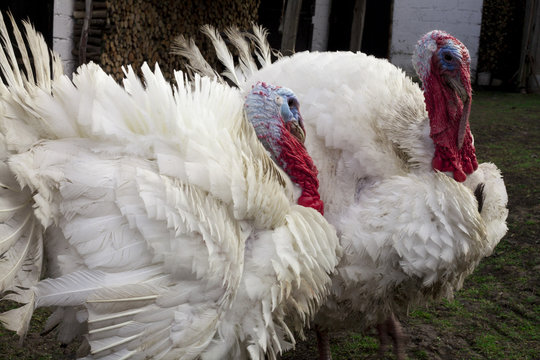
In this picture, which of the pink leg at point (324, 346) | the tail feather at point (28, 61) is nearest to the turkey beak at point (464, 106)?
the pink leg at point (324, 346)

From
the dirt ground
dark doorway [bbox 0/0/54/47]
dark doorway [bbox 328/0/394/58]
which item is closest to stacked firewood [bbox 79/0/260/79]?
dark doorway [bbox 0/0/54/47]

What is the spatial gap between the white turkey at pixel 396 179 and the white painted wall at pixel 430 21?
8.56m

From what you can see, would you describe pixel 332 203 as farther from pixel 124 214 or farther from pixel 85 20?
pixel 85 20

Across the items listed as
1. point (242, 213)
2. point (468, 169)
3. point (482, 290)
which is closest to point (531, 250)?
point (482, 290)

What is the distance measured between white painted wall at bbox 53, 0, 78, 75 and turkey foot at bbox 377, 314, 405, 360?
13.4 feet

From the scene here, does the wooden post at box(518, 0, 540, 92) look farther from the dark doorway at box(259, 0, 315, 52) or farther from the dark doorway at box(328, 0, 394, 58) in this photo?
the dark doorway at box(259, 0, 315, 52)

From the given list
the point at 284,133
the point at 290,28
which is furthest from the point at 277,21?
the point at 284,133

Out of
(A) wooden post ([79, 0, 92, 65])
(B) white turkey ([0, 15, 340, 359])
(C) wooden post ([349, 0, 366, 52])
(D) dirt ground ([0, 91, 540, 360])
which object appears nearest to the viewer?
(B) white turkey ([0, 15, 340, 359])

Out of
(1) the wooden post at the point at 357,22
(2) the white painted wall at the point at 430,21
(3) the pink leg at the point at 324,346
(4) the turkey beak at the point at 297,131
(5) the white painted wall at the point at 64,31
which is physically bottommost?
(3) the pink leg at the point at 324,346

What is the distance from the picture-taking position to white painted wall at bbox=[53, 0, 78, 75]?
5.93 meters

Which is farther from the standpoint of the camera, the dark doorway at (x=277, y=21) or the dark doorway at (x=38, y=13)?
the dark doorway at (x=277, y=21)

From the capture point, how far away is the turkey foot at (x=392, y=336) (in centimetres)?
334

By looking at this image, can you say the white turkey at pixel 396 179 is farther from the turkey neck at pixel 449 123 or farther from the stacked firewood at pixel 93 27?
the stacked firewood at pixel 93 27

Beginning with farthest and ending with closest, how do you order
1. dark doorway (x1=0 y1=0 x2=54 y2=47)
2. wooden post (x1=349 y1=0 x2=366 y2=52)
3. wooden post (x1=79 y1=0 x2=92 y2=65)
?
wooden post (x1=349 y1=0 x2=366 y2=52) → dark doorway (x1=0 y1=0 x2=54 y2=47) → wooden post (x1=79 y1=0 x2=92 y2=65)
